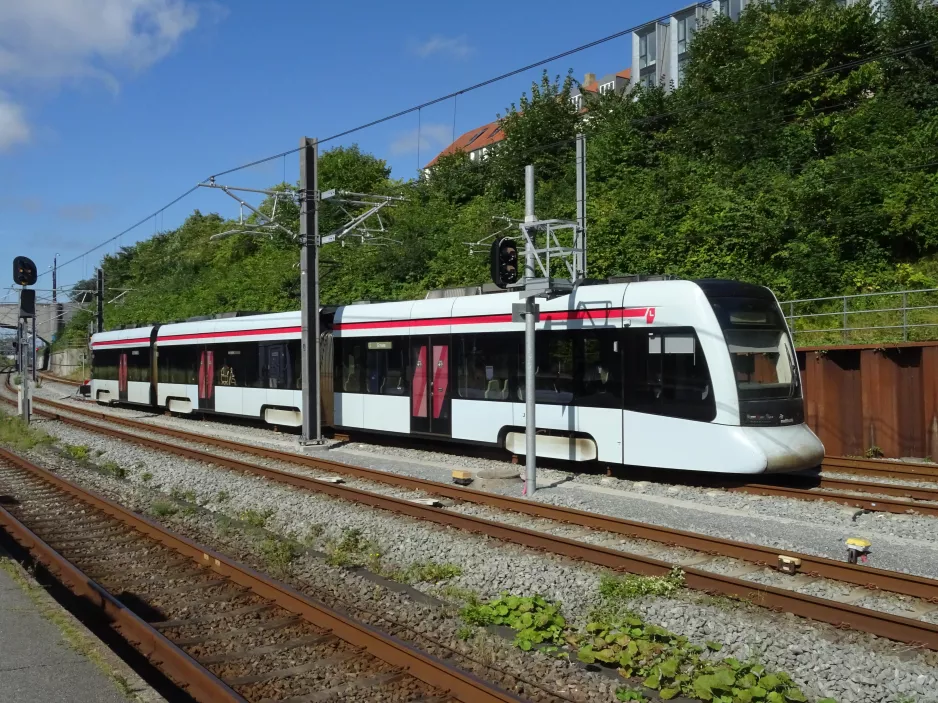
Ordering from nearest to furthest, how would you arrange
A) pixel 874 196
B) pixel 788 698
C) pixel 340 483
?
pixel 788 698 < pixel 340 483 < pixel 874 196

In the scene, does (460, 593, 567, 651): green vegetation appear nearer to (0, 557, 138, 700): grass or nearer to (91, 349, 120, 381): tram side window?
(0, 557, 138, 700): grass

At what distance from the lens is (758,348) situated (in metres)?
11.9

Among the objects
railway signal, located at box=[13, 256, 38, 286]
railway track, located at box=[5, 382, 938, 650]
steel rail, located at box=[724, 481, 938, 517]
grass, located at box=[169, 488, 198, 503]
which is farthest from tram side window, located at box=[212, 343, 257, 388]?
steel rail, located at box=[724, 481, 938, 517]

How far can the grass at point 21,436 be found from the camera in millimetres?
19612

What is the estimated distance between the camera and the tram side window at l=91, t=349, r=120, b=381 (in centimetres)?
3044

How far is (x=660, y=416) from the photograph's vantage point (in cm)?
1198

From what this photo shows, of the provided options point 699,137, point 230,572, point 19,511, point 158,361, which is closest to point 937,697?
point 230,572

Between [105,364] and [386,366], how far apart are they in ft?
61.1

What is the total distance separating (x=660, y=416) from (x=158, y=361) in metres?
19.3

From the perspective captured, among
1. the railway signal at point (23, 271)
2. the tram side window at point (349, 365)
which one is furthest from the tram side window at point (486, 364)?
the railway signal at point (23, 271)

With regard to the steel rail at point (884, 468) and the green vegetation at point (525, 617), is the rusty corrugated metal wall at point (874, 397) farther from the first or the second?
the green vegetation at point (525, 617)

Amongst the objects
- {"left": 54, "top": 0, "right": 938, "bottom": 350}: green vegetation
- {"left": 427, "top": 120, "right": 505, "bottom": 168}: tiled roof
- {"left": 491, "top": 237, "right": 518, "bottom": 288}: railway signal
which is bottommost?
{"left": 491, "top": 237, "right": 518, "bottom": 288}: railway signal

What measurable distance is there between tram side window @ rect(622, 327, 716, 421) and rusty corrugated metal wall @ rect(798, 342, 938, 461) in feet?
18.1

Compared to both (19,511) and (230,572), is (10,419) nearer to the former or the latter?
(19,511)
